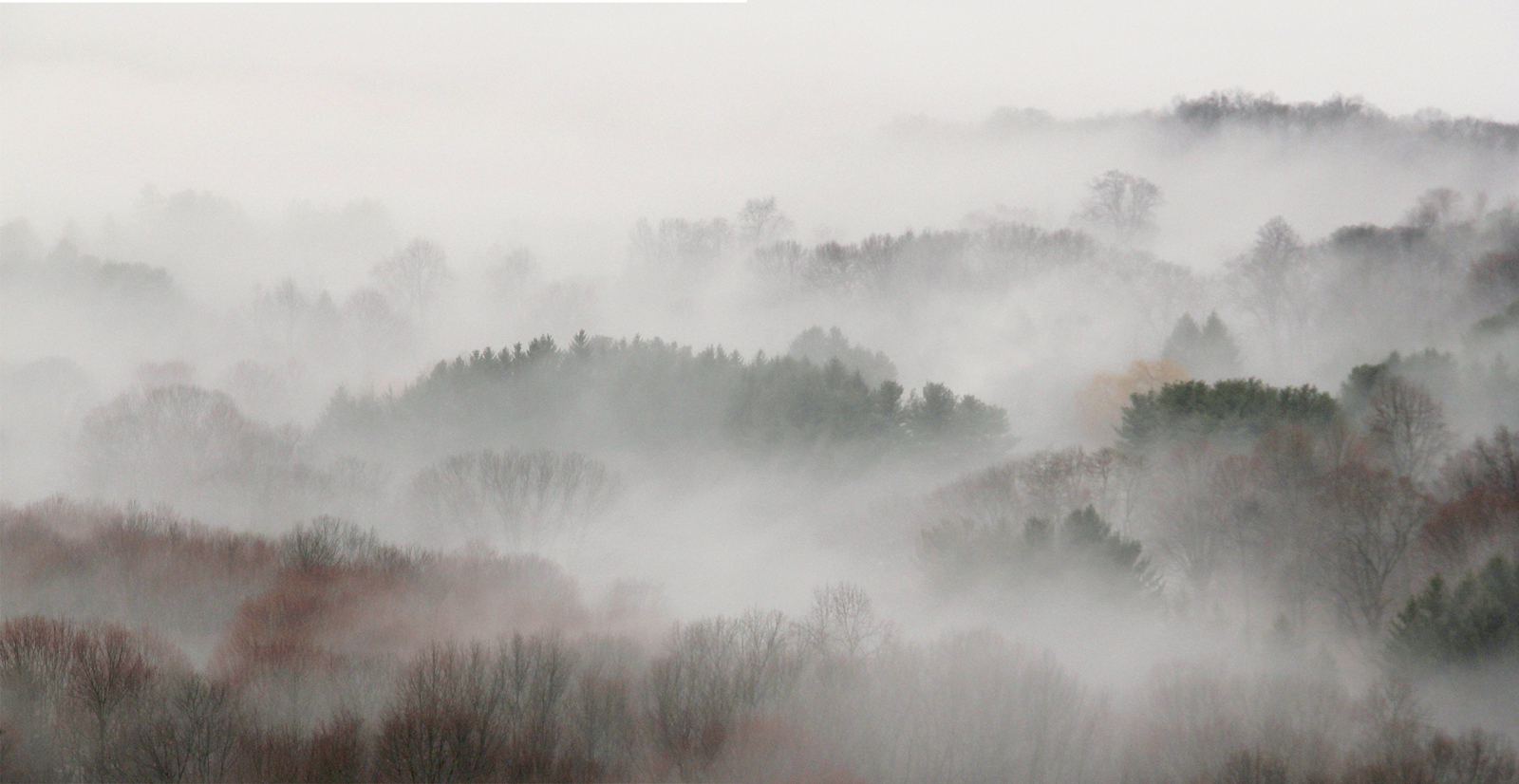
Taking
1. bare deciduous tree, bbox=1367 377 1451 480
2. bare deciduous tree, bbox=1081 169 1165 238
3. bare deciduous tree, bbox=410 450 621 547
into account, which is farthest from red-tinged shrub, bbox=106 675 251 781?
bare deciduous tree, bbox=1081 169 1165 238

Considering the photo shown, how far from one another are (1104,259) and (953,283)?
15957mm

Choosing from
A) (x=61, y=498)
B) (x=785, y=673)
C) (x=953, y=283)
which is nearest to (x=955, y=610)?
(x=785, y=673)

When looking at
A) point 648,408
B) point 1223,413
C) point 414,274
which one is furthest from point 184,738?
point 414,274

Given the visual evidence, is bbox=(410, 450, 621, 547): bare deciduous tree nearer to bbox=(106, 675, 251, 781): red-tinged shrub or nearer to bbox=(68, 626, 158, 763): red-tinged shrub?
bbox=(68, 626, 158, 763): red-tinged shrub

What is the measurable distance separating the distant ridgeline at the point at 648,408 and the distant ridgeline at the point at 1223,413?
33.7ft

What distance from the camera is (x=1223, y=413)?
191 ft

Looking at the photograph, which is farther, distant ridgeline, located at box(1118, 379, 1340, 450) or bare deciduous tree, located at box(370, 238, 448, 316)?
bare deciduous tree, located at box(370, 238, 448, 316)

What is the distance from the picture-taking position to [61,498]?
63.5 metres

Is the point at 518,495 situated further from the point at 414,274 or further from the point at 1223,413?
the point at 414,274

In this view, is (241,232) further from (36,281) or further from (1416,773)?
(1416,773)

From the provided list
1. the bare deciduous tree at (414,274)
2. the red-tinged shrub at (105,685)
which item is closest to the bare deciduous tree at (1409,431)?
the red-tinged shrub at (105,685)

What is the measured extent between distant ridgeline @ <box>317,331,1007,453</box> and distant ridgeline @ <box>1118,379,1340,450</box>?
10.3 metres

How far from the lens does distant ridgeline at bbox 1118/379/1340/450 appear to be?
57938mm

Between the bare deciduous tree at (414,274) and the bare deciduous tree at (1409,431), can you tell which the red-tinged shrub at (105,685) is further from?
the bare deciduous tree at (414,274)
